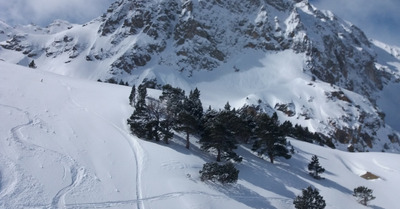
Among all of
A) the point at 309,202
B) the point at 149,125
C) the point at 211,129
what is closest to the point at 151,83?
the point at 149,125

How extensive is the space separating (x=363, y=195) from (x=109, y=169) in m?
25.9

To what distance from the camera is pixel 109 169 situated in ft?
85.7

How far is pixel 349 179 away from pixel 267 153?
11199mm

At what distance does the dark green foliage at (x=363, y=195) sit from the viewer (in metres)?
34.9

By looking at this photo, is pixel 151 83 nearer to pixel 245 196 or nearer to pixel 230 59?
pixel 230 59

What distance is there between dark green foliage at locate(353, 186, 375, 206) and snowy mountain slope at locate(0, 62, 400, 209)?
2.62 ft

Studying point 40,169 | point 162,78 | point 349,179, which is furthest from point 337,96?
point 40,169

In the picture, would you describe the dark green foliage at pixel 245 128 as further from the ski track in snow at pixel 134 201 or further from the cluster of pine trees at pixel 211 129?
the ski track in snow at pixel 134 201

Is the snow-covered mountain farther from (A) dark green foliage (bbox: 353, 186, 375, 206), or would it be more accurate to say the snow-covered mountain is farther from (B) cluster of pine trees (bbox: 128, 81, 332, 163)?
(A) dark green foliage (bbox: 353, 186, 375, 206)

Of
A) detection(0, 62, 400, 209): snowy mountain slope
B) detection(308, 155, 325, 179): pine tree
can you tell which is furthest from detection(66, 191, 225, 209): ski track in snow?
detection(308, 155, 325, 179): pine tree

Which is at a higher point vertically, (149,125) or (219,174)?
Answer: (149,125)

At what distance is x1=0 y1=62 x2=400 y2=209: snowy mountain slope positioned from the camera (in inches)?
853

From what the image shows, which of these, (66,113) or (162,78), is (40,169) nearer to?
(66,113)

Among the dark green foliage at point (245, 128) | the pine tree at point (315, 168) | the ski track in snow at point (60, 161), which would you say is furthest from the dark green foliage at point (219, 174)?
the pine tree at point (315, 168)
